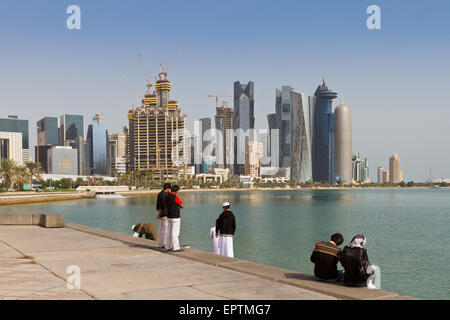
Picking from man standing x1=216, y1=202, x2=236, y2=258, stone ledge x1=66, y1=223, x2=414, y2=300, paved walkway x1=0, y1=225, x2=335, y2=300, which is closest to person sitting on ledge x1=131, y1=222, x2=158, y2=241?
paved walkway x1=0, y1=225, x2=335, y2=300

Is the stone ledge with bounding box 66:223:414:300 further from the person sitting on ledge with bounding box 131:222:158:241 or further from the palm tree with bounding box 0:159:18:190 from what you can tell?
the palm tree with bounding box 0:159:18:190

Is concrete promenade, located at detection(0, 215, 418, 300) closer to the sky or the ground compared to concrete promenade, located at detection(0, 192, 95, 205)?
closer to the sky

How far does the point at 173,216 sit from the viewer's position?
15891 mm

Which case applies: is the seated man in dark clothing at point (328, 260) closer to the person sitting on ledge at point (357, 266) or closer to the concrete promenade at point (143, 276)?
the concrete promenade at point (143, 276)

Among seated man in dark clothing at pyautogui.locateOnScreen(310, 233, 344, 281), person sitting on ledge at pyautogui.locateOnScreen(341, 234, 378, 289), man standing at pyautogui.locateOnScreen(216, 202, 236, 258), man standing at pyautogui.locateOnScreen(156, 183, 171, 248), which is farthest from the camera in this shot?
man standing at pyautogui.locateOnScreen(216, 202, 236, 258)

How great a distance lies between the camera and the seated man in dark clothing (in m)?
10.9

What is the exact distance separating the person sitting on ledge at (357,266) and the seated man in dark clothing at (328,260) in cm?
55

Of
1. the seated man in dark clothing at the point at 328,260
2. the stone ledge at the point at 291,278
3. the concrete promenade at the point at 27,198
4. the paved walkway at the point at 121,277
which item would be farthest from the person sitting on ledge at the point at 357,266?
the concrete promenade at the point at 27,198

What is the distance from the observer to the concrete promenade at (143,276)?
9761 millimetres

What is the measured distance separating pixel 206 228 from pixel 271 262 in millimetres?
25858

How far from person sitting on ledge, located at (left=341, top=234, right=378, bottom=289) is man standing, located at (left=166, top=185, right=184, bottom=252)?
7055mm

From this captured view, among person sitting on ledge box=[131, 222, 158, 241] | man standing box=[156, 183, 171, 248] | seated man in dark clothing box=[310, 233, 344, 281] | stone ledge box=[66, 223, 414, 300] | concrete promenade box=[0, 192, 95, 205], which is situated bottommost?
concrete promenade box=[0, 192, 95, 205]
